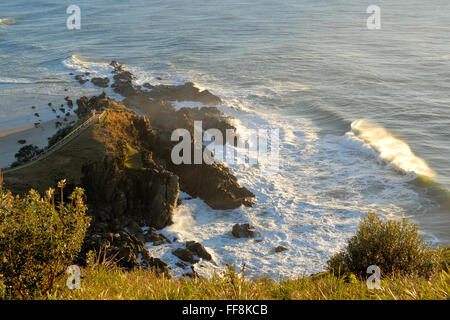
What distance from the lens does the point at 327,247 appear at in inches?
998

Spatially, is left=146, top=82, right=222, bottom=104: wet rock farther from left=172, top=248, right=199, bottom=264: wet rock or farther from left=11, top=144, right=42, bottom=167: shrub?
left=172, top=248, right=199, bottom=264: wet rock

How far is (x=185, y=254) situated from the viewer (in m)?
23.2

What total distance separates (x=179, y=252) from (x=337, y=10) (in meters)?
123

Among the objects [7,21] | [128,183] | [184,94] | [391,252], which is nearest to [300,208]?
[128,183]

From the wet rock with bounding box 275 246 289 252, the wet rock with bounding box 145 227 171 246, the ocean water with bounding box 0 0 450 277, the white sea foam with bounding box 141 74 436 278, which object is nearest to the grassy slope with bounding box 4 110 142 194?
the wet rock with bounding box 145 227 171 246

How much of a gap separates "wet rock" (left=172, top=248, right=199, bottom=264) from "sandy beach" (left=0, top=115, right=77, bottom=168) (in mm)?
21950

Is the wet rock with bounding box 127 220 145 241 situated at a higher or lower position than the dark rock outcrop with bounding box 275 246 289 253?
higher

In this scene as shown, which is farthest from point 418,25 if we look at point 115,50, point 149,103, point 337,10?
point 149,103

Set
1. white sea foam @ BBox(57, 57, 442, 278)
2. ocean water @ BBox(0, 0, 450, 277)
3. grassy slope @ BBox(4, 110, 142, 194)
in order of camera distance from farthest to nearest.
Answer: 1. ocean water @ BBox(0, 0, 450, 277)
2. white sea foam @ BBox(57, 57, 442, 278)
3. grassy slope @ BBox(4, 110, 142, 194)

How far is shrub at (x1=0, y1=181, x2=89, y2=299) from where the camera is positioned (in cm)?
816

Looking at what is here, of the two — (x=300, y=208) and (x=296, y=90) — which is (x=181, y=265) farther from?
(x=296, y=90)

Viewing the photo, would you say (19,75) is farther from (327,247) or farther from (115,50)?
(327,247)
